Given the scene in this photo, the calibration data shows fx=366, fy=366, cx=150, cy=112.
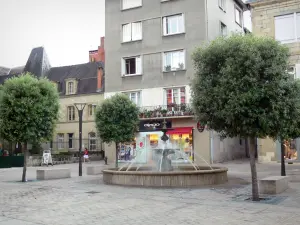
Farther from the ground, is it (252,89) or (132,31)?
(132,31)

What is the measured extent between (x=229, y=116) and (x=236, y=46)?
2.18 m

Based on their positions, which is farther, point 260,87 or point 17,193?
point 17,193

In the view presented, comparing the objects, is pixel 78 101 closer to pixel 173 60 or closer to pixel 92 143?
pixel 92 143

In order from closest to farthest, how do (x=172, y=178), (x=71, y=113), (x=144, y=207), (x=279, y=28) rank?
1. (x=144, y=207)
2. (x=172, y=178)
3. (x=279, y=28)
4. (x=71, y=113)

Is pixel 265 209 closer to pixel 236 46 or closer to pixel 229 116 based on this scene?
pixel 229 116

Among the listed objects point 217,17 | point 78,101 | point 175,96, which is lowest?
point 175,96

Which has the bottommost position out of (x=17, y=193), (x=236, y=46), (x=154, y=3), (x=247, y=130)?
(x=17, y=193)

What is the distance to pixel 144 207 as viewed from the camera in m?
9.80

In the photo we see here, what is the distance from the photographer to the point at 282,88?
1059cm

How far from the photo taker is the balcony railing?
29156 mm

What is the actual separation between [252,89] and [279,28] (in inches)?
685

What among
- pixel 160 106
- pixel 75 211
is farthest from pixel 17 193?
pixel 160 106

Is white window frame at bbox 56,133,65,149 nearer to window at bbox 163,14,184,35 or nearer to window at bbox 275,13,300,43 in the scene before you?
window at bbox 163,14,184,35

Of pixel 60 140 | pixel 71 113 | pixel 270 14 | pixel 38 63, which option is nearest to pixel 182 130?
pixel 270 14
